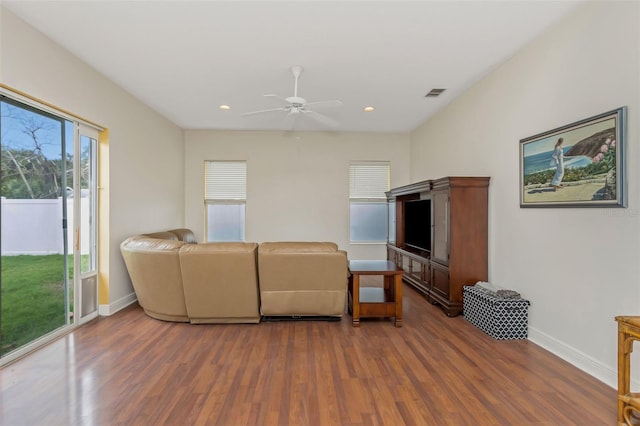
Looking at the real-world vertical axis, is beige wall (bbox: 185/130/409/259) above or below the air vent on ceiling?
below

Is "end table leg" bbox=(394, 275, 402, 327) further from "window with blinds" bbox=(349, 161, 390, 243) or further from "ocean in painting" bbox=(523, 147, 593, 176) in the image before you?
"window with blinds" bbox=(349, 161, 390, 243)

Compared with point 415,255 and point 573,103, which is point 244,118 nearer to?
point 415,255

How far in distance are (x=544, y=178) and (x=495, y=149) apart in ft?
2.74

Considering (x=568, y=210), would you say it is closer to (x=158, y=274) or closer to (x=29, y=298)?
(x=158, y=274)

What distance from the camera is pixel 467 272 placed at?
3.48 meters

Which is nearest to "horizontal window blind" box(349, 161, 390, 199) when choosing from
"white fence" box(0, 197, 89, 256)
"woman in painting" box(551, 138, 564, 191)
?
"woman in painting" box(551, 138, 564, 191)

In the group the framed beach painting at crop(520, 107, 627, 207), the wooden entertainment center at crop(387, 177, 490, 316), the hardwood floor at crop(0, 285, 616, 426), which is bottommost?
the hardwood floor at crop(0, 285, 616, 426)

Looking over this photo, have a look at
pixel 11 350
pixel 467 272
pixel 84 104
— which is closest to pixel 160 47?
pixel 84 104

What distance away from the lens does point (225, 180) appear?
617cm

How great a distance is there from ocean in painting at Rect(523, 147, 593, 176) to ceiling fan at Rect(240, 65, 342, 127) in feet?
7.09

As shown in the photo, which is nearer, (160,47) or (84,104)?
(160,47)

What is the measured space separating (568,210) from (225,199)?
5558mm

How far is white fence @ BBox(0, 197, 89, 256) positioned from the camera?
2.53 m

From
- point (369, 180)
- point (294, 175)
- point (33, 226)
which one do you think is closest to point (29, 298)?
point (33, 226)
